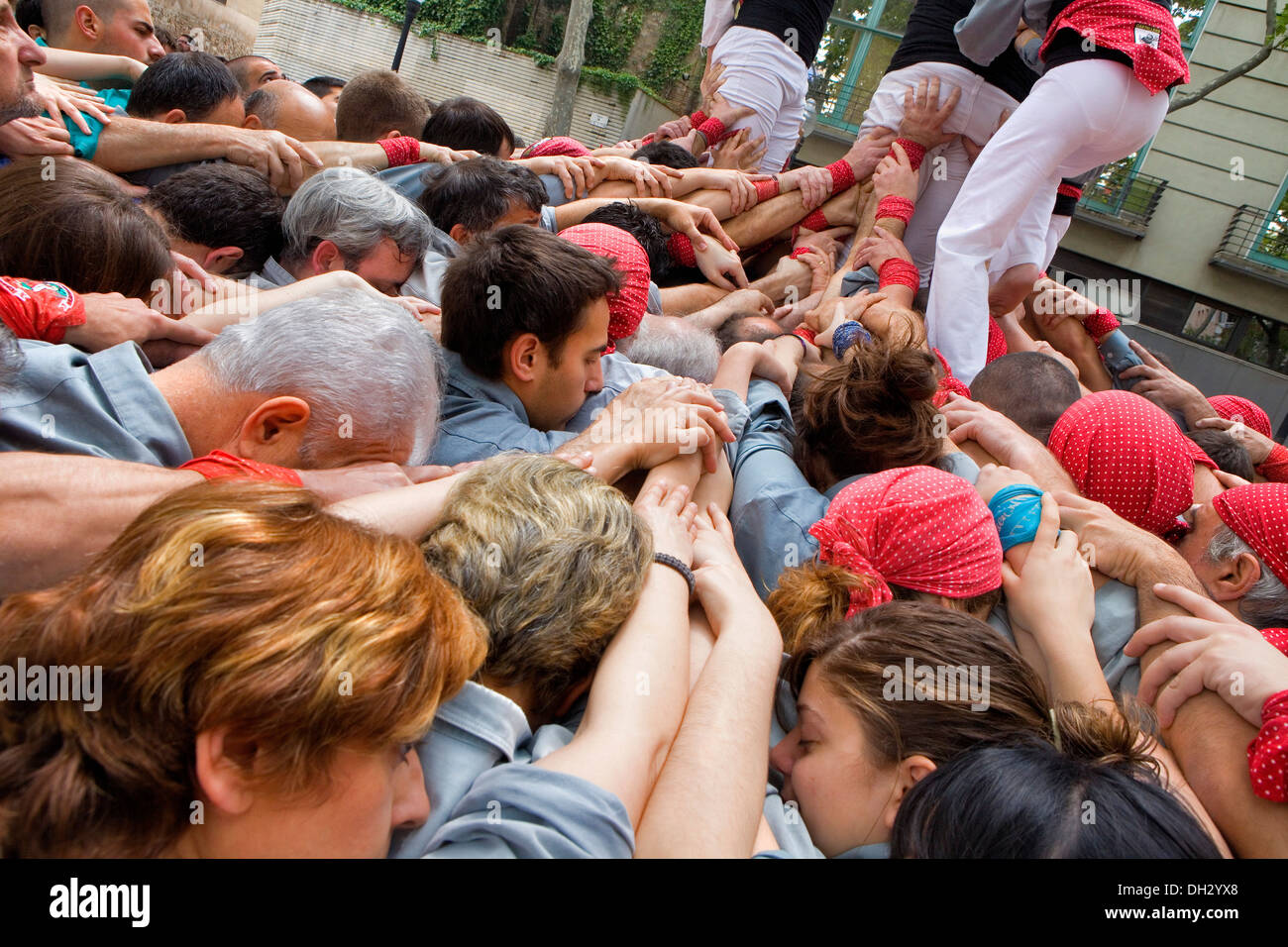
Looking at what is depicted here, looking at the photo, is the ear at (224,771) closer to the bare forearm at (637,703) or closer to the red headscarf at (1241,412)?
the bare forearm at (637,703)

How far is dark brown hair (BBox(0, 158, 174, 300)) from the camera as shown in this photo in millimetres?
1862

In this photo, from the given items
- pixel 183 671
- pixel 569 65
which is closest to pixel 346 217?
pixel 183 671

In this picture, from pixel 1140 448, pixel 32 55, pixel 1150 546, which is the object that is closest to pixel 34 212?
pixel 32 55

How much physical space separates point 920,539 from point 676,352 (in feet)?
5.10

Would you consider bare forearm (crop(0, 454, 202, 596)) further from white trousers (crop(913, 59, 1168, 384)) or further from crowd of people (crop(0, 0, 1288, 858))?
white trousers (crop(913, 59, 1168, 384))

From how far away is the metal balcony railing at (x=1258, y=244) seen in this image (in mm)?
14719

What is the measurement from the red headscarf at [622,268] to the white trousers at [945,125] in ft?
6.38

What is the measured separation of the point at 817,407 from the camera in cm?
260

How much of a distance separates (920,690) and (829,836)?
314 millimetres

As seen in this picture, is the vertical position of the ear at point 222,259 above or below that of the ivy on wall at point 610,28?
below

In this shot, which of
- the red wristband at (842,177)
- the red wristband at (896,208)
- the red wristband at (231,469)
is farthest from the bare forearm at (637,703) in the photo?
the red wristband at (842,177)

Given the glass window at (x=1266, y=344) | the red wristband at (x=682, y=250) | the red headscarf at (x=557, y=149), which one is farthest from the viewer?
the glass window at (x=1266, y=344)

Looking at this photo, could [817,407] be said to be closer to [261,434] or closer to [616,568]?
[616,568]

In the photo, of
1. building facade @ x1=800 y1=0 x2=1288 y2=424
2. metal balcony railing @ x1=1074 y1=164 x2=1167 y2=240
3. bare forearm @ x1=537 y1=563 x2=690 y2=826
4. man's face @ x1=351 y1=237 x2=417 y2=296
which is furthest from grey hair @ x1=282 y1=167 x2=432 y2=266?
metal balcony railing @ x1=1074 y1=164 x2=1167 y2=240
